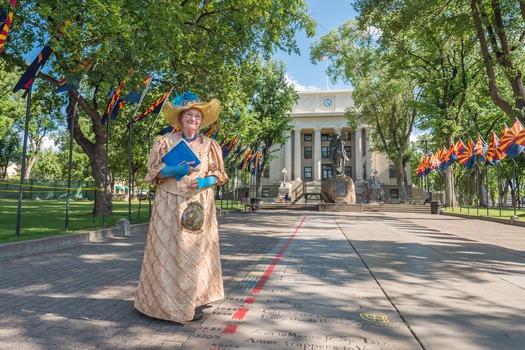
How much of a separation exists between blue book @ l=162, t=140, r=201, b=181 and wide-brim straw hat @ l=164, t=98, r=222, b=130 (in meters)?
0.54

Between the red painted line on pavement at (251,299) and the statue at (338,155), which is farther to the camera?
the statue at (338,155)

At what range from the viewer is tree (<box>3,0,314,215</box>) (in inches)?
410

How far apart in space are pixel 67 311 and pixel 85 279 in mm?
1754

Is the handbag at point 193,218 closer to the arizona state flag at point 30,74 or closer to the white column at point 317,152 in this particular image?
the arizona state flag at point 30,74

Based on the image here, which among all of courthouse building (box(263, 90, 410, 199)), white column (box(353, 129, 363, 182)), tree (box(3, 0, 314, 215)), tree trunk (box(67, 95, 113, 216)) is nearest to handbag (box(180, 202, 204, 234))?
tree (box(3, 0, 314, 215))

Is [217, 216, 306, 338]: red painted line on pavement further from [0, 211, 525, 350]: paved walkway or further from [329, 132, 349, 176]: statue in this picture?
[329, 132, 349, 176]: statue

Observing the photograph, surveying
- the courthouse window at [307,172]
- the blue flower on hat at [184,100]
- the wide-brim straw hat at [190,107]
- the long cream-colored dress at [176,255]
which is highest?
the courthouse window at [307,172]

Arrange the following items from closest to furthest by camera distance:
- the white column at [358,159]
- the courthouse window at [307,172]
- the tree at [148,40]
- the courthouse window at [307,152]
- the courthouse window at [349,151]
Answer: the tree at [148,40] < the white column at [358,159] < the courthouse window at [349,151] < the courthouse window at [307,172] < the courthouse window at [307,152]

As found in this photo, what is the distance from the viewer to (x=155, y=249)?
3707 mm

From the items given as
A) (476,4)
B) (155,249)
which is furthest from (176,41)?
(476,4)

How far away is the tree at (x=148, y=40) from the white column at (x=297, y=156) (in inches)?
1668

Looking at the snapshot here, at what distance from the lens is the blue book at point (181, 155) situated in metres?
3.70

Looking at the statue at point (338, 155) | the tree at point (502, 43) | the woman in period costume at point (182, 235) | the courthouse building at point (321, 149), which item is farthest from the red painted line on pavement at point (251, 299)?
the courthouse building at point (321, 149)

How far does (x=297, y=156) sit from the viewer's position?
62.7 metres
